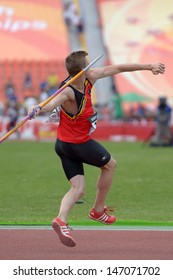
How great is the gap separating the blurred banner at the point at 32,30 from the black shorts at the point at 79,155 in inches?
1229

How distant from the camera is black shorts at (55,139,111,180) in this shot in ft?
31.8

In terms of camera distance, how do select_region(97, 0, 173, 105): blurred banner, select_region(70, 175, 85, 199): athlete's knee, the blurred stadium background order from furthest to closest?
select_region(97, 0, 173, 105): blurred banner, the blurred stadium background, select_region(70, 175, 85, 199): athlete's knee

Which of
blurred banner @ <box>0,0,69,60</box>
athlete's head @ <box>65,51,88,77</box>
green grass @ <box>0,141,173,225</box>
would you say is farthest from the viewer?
blurred banner @ <box>0,0,69,60</box>

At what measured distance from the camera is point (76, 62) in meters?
9.50

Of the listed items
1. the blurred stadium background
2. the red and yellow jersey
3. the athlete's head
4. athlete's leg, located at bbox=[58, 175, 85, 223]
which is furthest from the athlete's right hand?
the blurred stadium background

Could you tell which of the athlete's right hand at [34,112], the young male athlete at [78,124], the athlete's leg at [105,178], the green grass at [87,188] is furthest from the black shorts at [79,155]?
the green grass at [87,188]

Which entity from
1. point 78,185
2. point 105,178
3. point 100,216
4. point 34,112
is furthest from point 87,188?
point 34,112

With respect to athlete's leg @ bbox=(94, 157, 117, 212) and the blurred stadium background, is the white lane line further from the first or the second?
the blurred stadium background

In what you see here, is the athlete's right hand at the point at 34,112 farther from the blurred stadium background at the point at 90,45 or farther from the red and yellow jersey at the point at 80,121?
the blurred stadium background at the point at 90,45

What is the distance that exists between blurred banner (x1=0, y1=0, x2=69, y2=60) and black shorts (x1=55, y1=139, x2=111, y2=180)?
31.2m

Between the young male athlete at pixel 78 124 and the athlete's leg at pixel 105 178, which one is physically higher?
the young male athlete at pixel 78 124

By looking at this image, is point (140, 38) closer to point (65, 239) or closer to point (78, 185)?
point (78, 185)

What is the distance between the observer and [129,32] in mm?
41031

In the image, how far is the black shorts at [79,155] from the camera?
31.8 feet
